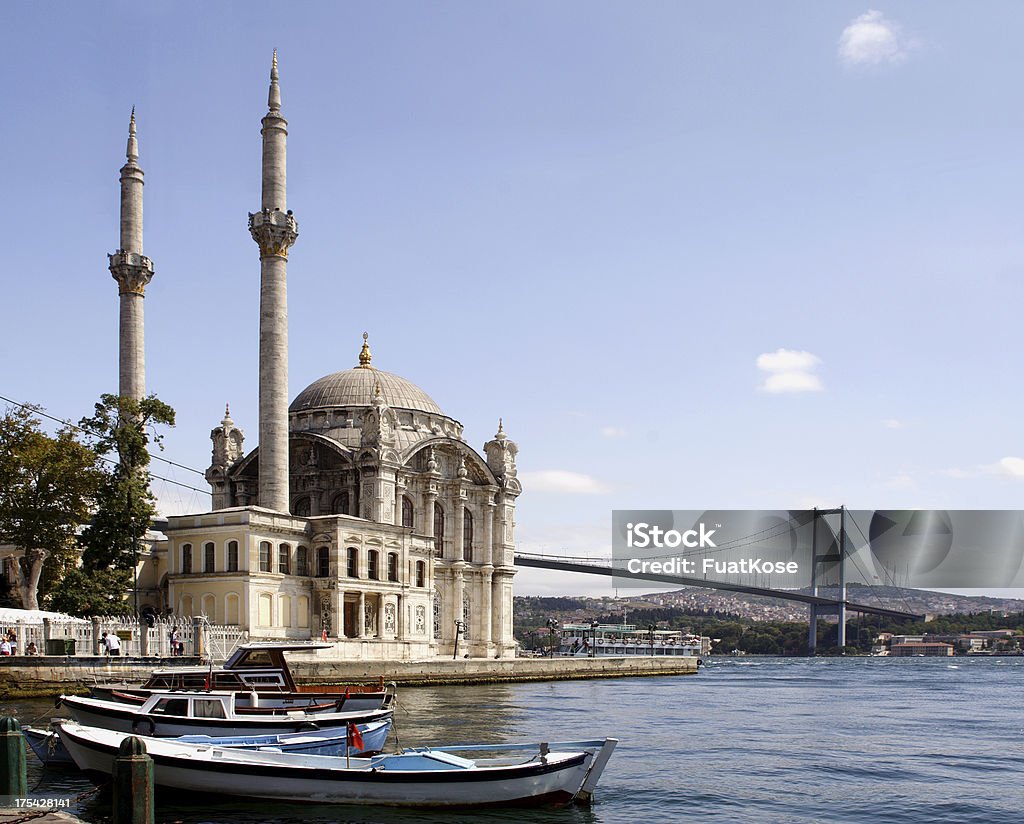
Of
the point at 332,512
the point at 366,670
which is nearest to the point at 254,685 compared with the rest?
the point at 366,670

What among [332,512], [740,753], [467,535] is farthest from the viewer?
[467,535]

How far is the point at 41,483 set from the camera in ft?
129

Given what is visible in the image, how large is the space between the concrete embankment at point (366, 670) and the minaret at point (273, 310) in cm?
947

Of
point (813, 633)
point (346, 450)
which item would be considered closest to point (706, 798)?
point (346, 450)

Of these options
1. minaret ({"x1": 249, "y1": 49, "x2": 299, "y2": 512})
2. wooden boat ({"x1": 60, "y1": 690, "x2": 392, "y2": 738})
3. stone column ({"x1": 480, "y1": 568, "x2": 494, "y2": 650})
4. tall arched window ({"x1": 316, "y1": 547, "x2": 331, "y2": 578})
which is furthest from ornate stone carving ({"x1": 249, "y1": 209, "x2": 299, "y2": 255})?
wooden boat ({"x1": 60, "y1": 690, "x2": 392, "y2": 738})

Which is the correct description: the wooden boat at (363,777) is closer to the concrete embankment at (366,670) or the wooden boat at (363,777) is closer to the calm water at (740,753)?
the calm water at (740,753)

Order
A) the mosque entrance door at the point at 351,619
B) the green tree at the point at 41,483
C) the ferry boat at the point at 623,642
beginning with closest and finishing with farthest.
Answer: the green tree at the point at 41,483, the mosque entrance door at the point at 351,619, the ferry boat at the point at 623,642

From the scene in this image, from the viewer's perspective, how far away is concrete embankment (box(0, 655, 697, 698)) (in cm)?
3083

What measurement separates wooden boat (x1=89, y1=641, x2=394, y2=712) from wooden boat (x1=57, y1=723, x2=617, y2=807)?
375 centimetres

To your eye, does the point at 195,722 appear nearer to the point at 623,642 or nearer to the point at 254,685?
the point at 254,685

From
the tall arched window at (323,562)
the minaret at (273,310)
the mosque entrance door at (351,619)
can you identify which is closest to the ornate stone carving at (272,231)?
the minaret at (273,310)

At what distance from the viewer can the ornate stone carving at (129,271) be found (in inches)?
1996

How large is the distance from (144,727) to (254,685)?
9.03 ft

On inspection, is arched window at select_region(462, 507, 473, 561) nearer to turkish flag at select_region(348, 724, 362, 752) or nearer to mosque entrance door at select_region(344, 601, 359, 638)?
mosque entrance door at select_region(344, 601, 359, 638)
